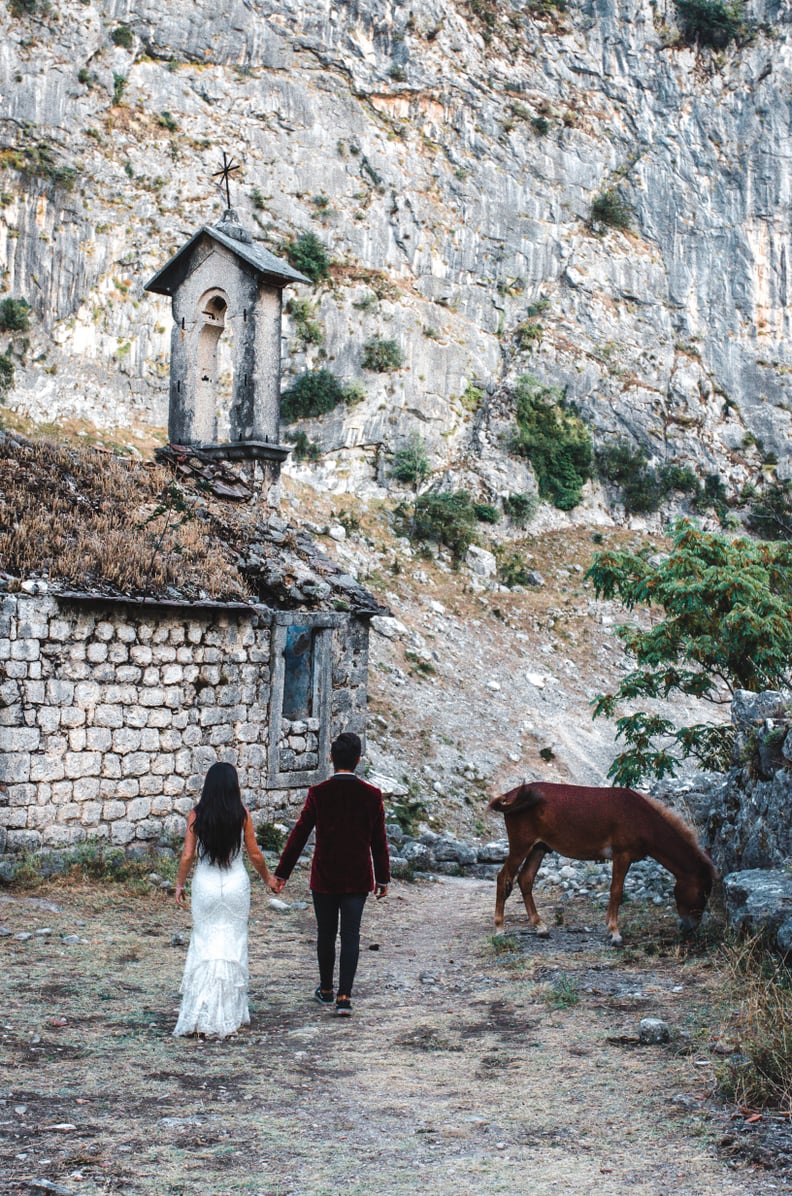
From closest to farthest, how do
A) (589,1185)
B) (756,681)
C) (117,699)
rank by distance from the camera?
1. (589,1185)
2. (117,699)
3. (756,681)

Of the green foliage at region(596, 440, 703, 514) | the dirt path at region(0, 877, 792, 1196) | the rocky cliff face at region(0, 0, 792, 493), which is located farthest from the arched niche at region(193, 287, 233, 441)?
the green foliage at region(596, 440, 703, 514)

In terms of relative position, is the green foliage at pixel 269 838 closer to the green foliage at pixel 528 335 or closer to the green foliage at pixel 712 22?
the green foliage at pixel 528 335

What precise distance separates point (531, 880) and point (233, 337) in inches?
366

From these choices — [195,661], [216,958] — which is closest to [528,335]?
[195,661]

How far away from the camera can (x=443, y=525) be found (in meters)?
30.8

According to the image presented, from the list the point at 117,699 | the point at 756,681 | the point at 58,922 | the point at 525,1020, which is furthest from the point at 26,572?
the point at 756,681

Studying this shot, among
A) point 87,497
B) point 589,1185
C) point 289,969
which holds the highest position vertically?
point 87,497

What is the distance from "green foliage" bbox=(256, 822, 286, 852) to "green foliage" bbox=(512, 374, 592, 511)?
84.2 ft

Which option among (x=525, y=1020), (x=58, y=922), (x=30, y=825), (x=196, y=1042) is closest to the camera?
(x=196, y=1042)

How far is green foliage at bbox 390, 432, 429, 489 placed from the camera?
109ft

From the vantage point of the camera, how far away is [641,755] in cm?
1107

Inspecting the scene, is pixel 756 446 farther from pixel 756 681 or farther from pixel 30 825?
pixel 30 825

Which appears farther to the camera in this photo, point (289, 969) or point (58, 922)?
point (58, 922)

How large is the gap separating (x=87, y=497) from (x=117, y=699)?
2741mm
